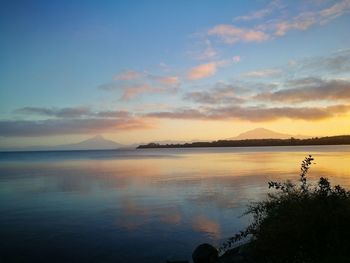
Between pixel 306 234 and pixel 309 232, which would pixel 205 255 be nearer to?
pixel 306 234

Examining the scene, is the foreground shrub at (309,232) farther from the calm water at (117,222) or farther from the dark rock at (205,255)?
the calm water at (117,222)

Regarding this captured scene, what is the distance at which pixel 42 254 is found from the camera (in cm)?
1894

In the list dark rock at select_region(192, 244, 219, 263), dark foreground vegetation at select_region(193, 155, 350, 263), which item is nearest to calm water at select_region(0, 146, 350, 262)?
dark rock at select_region(192, 244, 219, 263)

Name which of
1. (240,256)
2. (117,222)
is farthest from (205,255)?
(117,222)

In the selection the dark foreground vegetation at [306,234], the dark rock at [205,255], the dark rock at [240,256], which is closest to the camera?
the dark foreground vegetation at [306,234]

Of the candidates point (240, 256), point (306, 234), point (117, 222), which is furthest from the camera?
point (117, 222)

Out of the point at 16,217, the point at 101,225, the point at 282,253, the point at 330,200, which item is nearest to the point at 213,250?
the point at 282,253

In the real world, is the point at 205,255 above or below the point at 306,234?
below

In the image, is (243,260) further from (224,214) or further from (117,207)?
(117,207)

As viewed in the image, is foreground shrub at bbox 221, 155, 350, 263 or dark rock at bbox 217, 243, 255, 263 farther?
dark rock at bbox 217, 243, 255, 263

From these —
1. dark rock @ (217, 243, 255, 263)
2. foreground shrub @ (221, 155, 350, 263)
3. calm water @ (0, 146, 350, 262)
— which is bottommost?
calm water @ (0, 146, 350, 262)

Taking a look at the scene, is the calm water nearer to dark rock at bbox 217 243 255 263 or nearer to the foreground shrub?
dark rock at bbox 217 243 255 263

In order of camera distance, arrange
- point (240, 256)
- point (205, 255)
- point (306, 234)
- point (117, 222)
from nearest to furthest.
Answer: point (306, 234)
point (240, 256)
point (205, 255)
point (117, 222)

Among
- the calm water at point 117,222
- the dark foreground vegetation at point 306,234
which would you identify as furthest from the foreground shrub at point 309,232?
the calm water at point 117,222
